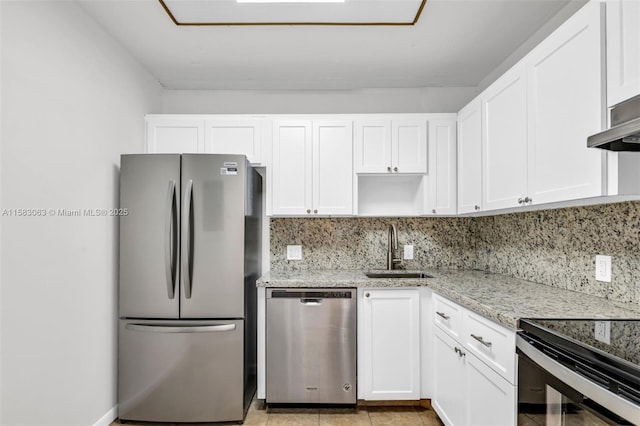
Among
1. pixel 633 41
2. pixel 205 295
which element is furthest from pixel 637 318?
pixel 205 295

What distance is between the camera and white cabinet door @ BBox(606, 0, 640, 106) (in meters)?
1.26

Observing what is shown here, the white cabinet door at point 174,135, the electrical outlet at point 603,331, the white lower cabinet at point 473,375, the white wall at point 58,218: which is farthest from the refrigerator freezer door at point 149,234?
the electrical outlet at point 603,331

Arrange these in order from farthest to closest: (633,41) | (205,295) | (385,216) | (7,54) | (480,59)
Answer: (385,216), (480,59), (205,295), (7,54), (633,41)

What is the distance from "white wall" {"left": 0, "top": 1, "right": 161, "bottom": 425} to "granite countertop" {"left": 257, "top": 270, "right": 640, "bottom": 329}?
1.08 m

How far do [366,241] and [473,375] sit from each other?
5.14 ft

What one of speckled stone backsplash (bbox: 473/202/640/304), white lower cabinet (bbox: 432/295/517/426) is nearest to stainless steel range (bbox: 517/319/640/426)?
white lower cabinet (bbox: 432/295/517/426)

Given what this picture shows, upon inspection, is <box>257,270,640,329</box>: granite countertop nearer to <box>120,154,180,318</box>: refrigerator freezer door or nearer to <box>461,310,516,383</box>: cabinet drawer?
<box>461,310,516,383</box>: cabinet drawer

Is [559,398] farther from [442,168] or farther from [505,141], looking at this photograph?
[442,168]

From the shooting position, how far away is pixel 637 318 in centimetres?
144

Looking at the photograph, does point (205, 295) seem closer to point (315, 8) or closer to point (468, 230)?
point (315, 8)

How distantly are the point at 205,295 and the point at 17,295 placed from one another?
98cm

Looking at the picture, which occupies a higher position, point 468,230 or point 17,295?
point 468,230

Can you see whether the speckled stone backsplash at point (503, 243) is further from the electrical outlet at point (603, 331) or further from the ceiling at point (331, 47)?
the ceiling at point (331, 47)

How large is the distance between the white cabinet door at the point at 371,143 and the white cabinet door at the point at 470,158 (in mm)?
559
